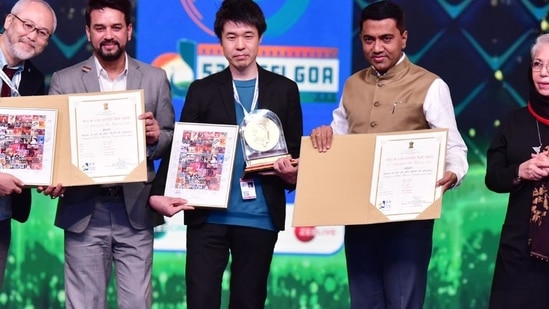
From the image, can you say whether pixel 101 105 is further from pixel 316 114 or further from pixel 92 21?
pixel 316 114

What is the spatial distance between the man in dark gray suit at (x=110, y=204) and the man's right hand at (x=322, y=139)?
2.06 feet

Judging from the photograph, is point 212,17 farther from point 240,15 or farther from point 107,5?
point 240,15

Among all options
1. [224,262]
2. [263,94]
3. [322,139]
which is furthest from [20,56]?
[322,139]

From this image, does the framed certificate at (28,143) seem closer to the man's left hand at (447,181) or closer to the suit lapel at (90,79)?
the suit lapel at (90,79)

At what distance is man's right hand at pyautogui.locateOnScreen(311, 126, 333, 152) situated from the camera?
3838 millimetres

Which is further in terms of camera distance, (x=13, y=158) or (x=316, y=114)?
(x=316, y=114)

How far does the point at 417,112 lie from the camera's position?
12.8 ft

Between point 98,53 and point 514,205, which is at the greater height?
point 98,53

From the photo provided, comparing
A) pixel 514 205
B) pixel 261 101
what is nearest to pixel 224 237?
pixel 261 101

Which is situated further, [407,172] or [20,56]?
[20,56]

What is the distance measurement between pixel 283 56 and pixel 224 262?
5.60ft

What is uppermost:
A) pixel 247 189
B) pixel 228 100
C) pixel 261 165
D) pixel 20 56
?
pixel 20 56

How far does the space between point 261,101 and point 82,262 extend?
996mm

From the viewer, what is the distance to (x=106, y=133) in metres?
3.95
